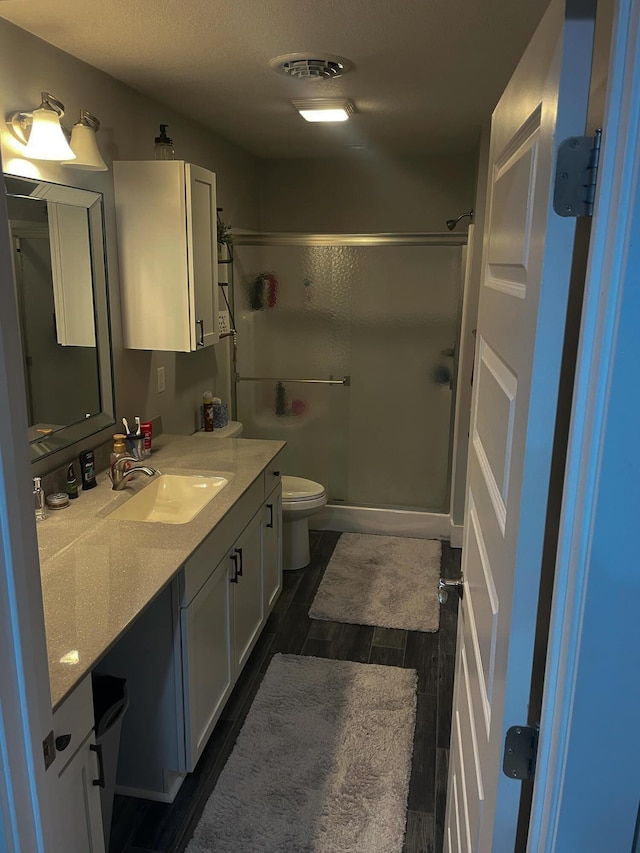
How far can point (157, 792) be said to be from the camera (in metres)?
2.07

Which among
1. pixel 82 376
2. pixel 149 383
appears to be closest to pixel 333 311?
pixel 149 383

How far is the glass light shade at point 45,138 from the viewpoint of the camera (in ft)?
6.42

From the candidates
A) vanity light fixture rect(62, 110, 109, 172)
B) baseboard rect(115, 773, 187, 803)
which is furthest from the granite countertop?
vanity light fixture rect(62, 110, 109, 172)

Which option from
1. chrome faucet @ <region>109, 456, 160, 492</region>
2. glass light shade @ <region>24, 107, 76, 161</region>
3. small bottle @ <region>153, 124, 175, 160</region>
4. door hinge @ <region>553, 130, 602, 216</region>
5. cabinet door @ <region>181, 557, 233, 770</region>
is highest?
small bottle @ <region>153, 124, 175, 160</region>

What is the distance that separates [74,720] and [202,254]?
6.51ft

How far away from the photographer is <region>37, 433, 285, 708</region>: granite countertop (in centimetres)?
144

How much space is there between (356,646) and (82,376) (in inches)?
66.1

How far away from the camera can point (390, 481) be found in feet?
13.9

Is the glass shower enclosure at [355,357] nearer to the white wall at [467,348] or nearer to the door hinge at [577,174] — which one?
the white wall at [467,348]

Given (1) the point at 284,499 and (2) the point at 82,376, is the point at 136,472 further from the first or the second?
(1) the point at 284,499

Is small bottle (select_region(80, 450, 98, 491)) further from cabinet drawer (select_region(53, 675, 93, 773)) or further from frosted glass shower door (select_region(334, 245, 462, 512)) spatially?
frosted glass shower door (select_region(334, 245, 462, 512))

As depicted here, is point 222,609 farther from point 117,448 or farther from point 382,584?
point 382,584

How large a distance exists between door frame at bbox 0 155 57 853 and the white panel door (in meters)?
0.70

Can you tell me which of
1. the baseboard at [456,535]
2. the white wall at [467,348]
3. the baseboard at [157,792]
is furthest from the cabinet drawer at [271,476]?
the baseboard at [456,535]
